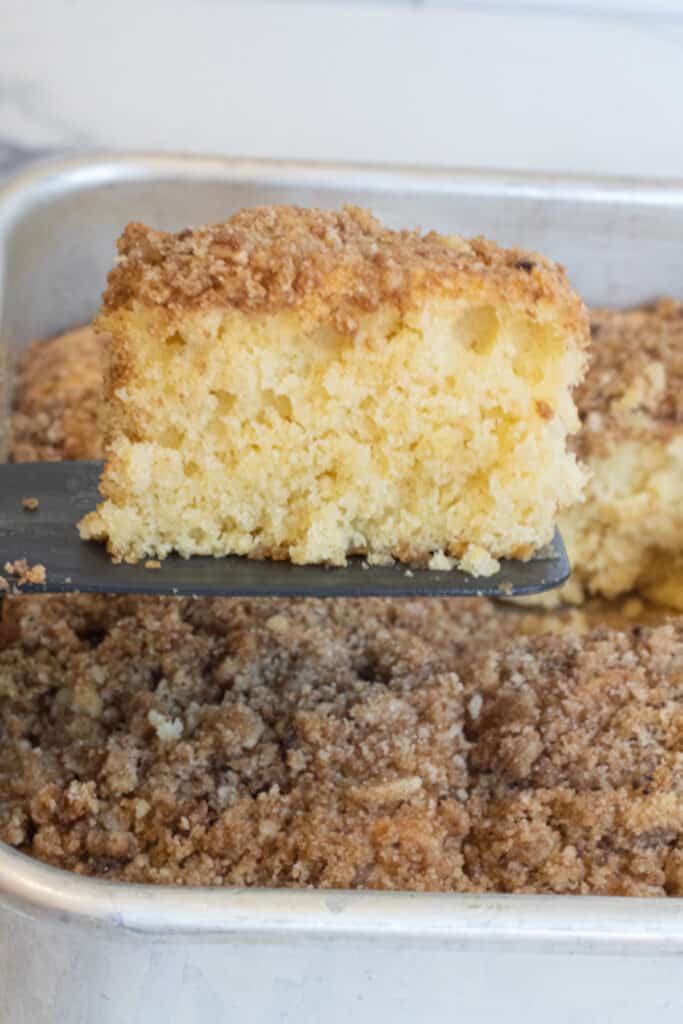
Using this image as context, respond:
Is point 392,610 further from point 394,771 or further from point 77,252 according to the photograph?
point 77,252

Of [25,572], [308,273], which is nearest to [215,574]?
[25,572]

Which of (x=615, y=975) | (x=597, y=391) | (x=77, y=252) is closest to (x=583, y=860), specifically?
(x=615, y=975)

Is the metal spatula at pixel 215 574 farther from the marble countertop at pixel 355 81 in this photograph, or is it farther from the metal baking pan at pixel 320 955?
the marble countertop at pixel 355 81

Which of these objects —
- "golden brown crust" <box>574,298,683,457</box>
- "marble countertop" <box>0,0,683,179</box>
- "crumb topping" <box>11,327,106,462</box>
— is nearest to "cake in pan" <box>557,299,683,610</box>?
"golden brown crust" <box>574,298,683,457</box>

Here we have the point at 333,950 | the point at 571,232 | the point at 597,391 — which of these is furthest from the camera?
the point at 571,232

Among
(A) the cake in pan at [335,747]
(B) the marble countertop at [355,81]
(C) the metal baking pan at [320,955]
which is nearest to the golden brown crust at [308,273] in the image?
(A) the cake in pan at [335,747]

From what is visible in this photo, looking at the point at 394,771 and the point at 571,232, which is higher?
the point at 571,232

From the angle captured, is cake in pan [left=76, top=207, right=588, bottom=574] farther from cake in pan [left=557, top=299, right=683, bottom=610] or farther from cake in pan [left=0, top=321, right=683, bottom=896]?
cake in pan [left=557, top=299, right=683, bottom=610]
